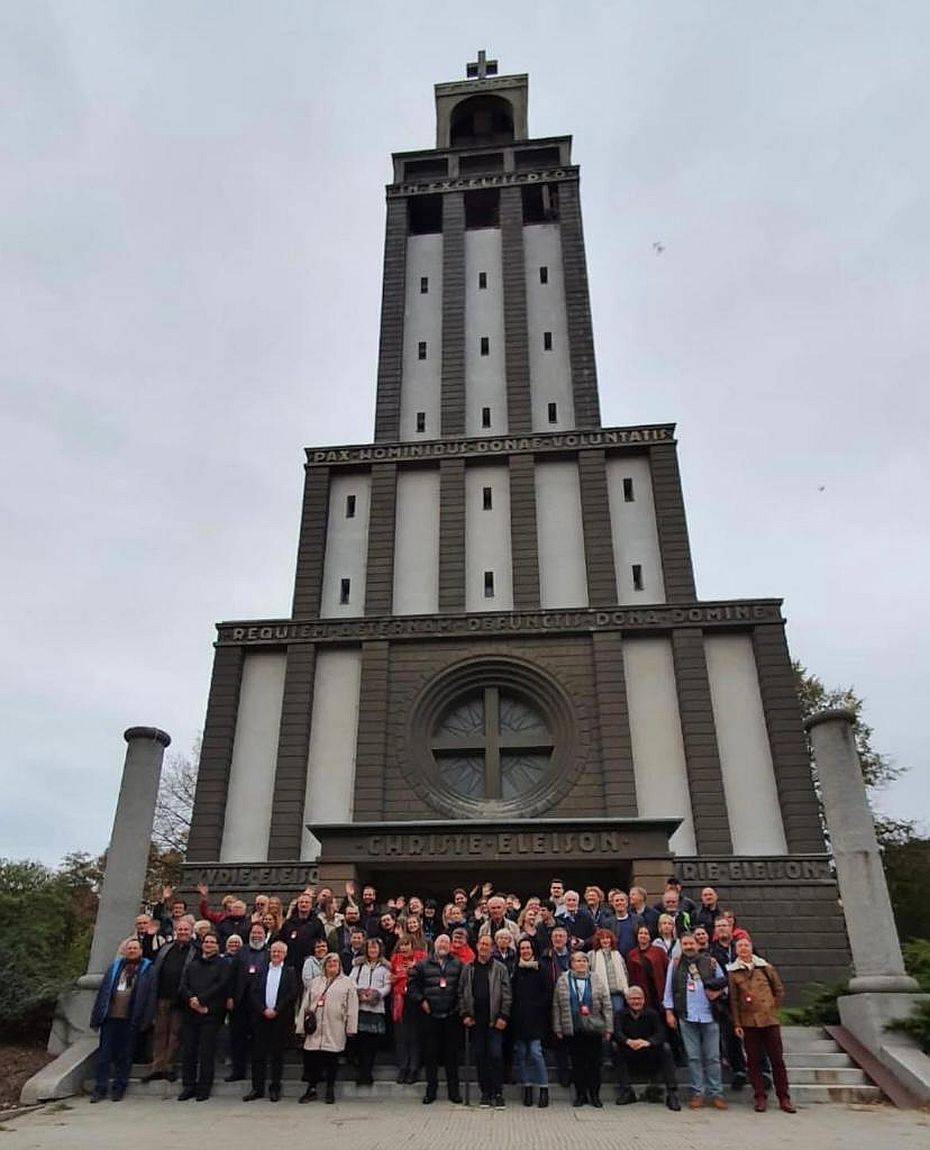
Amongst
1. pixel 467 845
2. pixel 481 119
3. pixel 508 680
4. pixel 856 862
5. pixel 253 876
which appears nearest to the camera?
pixel 856 862

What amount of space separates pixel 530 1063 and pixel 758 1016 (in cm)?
240

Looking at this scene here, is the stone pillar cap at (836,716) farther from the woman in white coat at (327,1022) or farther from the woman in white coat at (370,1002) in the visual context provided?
the woman in white coat at (327,1022)

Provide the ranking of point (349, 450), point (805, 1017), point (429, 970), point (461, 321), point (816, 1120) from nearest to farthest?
point (816, 1120) < point (429, 970) < point (805, 1017) < point (349, 450) < point (461, 321)

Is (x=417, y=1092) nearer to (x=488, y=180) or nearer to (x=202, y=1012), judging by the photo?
(x=202, y=1012)

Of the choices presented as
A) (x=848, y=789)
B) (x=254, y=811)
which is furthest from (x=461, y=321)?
(x=848, y=789)

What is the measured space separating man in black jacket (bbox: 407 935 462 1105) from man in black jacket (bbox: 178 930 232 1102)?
6.97ft

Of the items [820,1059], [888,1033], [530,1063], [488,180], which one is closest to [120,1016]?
[530,1063]

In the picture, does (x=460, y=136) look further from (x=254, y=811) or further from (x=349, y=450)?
(x=254, y=811)

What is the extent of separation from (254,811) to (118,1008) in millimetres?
10556

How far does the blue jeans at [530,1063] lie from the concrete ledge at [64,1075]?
16.4 feet

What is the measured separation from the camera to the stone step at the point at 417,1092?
8945 mm

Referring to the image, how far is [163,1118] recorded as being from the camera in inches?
317

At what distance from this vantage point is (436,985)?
8.91 metres

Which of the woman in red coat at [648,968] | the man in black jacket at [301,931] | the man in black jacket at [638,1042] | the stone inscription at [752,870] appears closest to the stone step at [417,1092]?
the man in black jacket at [638,1042]
